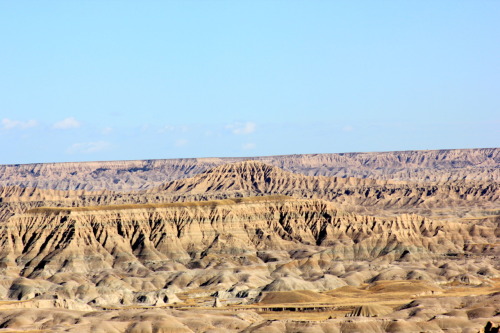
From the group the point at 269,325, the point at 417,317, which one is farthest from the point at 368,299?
the point at 269,325

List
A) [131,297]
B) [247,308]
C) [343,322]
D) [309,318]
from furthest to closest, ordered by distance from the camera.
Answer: [131,297] → [247,308] → [309,318] → [343,322]

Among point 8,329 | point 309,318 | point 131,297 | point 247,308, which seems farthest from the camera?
point 131,297

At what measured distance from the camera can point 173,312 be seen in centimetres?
15038

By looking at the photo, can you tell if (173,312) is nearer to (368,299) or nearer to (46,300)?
(46,300)

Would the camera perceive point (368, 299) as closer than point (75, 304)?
No

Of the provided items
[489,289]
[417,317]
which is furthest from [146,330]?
[489,289]

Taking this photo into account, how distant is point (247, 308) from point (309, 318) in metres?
17.5

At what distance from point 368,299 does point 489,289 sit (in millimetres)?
27637

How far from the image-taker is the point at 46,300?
17450cm

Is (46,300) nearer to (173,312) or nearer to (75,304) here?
(75,304)

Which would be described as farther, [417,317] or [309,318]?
[309,318]

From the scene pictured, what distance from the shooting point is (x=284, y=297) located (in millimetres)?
190000

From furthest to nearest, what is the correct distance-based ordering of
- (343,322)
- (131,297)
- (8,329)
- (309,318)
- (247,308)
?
(131,297) → (247,308) → (309,318) → (343,322) → (8,329)

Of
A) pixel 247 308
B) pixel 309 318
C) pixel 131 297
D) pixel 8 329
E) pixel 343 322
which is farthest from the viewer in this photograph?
pixel 131 297
